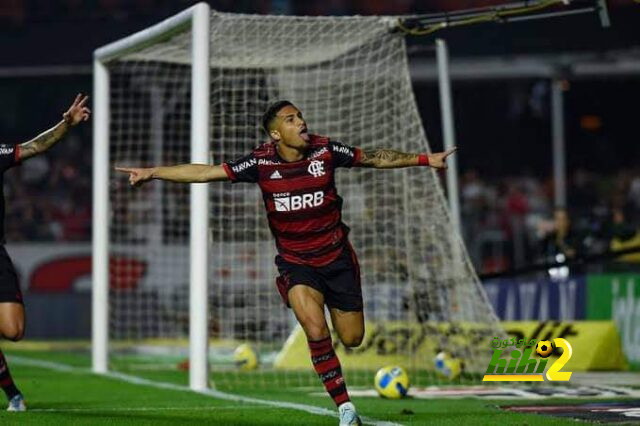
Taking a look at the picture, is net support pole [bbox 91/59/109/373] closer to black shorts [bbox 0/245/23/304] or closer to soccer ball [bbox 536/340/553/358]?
soccer ball [bbox 536/340/553/358]

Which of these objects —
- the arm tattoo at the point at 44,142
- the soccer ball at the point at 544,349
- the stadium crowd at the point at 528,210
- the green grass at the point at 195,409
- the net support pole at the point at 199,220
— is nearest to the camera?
the green grass at the point at 195,409

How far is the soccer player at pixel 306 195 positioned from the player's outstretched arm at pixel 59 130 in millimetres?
870

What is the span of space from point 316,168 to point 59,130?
6.75 feet

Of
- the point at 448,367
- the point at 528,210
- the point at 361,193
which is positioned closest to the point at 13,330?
the point at 448,367

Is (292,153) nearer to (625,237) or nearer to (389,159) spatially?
(389,159)

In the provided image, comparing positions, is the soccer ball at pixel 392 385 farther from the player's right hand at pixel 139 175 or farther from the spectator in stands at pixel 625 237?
the spectator in stands at pixel 625 237

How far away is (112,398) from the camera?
1275 centimetres

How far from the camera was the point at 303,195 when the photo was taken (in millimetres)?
9875

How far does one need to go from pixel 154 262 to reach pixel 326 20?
1223 cm

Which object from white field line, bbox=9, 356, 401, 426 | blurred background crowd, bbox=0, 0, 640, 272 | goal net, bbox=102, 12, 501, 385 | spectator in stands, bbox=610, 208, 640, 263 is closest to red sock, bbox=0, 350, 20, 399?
white field line, bbox=9, 356, 401, 426

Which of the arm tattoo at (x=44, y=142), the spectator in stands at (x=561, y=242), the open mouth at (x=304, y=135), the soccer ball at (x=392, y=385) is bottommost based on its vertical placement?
the soccer ball at (x=392, y=385)

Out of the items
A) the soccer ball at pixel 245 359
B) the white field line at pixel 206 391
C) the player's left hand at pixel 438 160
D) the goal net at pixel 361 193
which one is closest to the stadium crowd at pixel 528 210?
the goal net at pixel 361 193

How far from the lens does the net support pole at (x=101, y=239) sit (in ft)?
56.0

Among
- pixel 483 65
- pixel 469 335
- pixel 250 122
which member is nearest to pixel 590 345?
pixel 469 335
